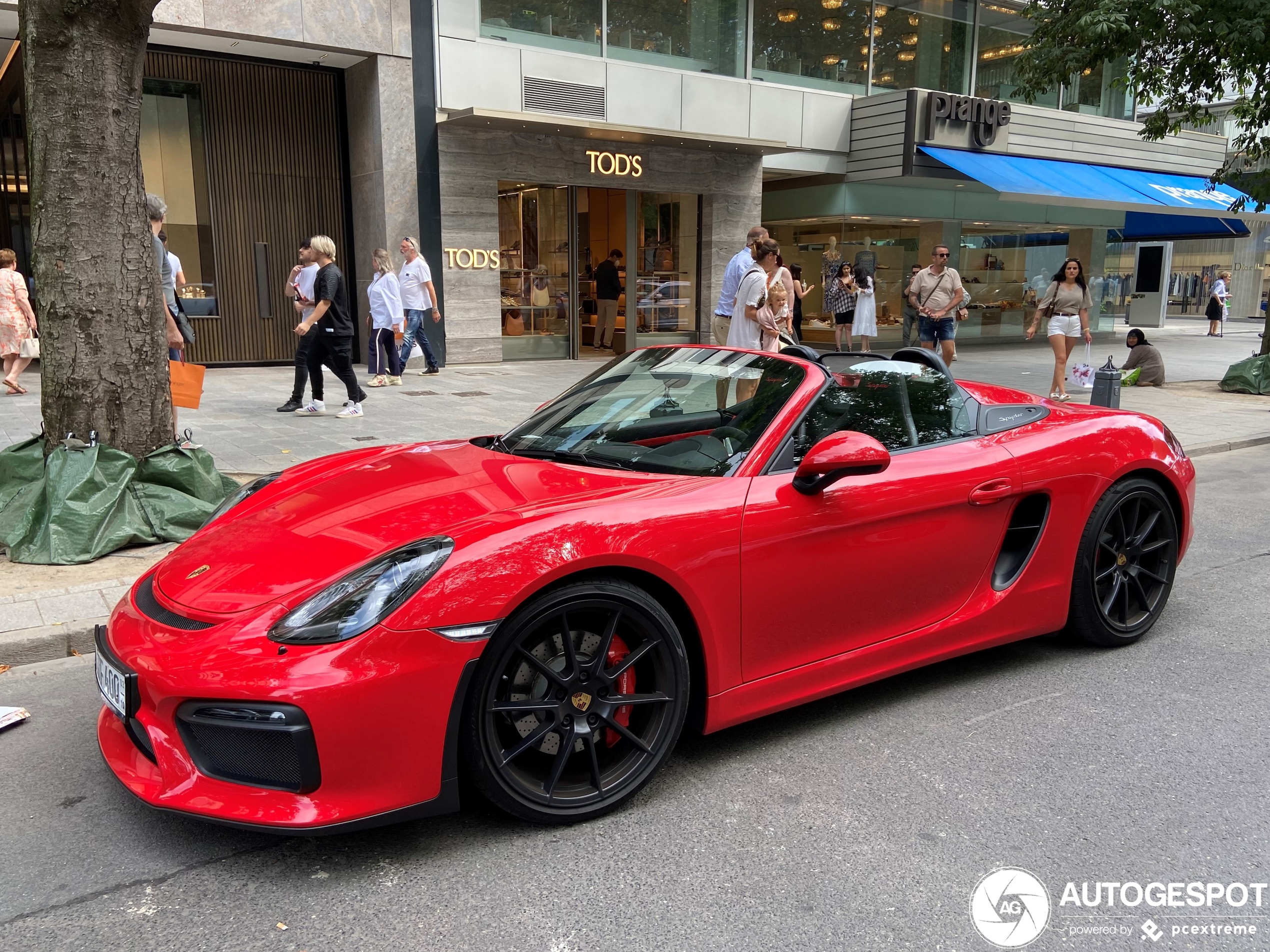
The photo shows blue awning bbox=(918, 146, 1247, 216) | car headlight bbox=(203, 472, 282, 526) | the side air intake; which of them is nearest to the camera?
car headlight bbox=(203, 472, 282, 526)

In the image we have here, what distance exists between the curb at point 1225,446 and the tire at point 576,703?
8.16 meters

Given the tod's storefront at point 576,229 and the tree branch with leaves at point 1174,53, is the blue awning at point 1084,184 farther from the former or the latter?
the tod's storefront at point 576,229

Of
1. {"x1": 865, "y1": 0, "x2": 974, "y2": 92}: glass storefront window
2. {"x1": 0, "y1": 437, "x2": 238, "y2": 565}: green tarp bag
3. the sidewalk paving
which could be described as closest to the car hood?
the sidewalk paving

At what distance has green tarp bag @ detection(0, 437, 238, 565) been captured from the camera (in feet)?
17.0

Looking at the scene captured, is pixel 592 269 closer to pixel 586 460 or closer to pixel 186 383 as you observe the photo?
pixel 186 383

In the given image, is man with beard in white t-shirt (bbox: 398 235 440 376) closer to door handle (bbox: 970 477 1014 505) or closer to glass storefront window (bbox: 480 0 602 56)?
glass storefront window (bbox: 480 0 602 56)

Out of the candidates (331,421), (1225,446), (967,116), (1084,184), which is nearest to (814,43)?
(967,116)

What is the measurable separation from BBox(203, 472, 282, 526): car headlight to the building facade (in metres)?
10.9

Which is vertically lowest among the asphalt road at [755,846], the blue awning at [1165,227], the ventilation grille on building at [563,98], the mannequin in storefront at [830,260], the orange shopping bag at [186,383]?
the asphalt road at [755,846]

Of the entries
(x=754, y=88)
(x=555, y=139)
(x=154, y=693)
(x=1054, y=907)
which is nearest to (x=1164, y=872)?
(x=1054, y=907)

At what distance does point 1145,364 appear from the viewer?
576 inches

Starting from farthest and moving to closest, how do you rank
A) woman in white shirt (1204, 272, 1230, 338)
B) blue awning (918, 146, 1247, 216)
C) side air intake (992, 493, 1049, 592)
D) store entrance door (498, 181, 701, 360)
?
woman in white shirt (1204, 272, 1230, 338) → blue awning (918, 146, 1247, 216) → store entrance door (498, 181, 701, 360) → side air intake (992, 493, 1049, 592)

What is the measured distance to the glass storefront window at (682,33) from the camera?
16.0 metres
